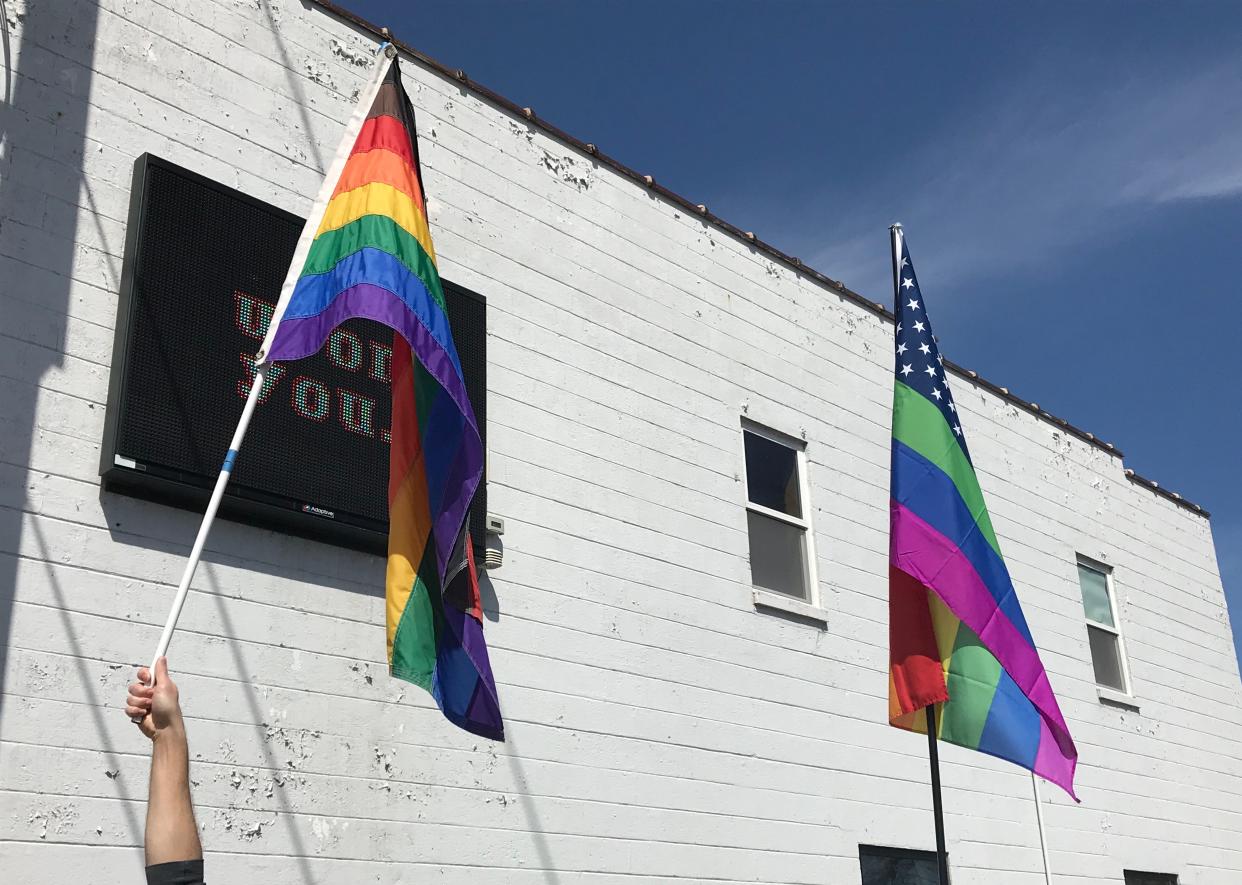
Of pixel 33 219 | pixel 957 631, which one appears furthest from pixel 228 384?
pixel 957 631

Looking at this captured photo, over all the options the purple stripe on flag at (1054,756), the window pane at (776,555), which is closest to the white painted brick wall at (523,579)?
the window pane at (776,555)

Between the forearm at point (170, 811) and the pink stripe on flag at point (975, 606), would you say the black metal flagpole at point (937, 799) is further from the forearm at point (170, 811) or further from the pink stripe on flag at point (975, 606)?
the forearm at point (170, 811)

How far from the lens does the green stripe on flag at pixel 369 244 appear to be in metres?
5.43

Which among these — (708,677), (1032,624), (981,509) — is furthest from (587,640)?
(1032,624)

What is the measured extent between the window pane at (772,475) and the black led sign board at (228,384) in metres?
3.71

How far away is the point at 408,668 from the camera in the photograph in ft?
16.8

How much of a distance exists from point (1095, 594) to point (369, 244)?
10684mm

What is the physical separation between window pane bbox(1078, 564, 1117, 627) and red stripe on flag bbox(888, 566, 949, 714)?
24.2ft

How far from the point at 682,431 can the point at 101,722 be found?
4864mm

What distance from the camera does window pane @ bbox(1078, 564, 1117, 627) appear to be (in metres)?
13.9

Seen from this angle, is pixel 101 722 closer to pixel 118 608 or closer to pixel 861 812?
pixel 118 608

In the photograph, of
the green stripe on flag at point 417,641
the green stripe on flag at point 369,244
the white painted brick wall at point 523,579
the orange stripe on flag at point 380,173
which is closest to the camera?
the green stripe on flag at point 417,641

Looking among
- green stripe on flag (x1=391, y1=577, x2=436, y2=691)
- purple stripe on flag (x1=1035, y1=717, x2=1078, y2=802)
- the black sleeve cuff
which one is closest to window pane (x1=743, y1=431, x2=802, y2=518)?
purple stripe on flag (x1=1035, y1=717, x2=1078, y2=802)

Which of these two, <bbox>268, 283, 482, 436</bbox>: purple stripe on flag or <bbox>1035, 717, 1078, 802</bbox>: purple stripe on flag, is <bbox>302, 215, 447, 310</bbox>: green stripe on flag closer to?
<bbox>268, 283, 482, 436</bbox>: purple stripe on flag
